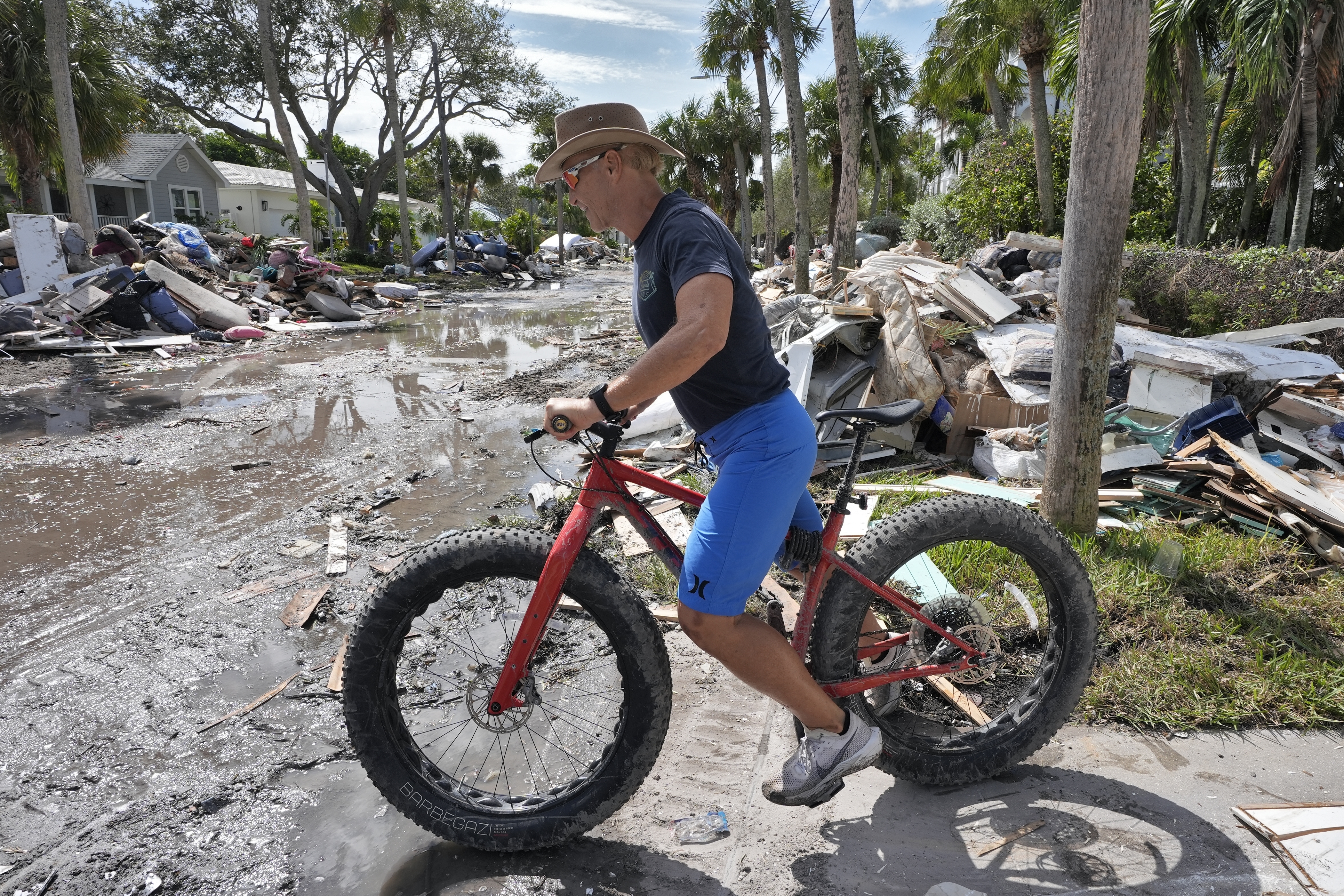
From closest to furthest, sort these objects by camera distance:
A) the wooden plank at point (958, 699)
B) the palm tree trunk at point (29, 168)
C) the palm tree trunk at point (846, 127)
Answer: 1. the wooden plank at point (958, 699)
2. the palm tree trunk at point (846, 127)
3. the palm tree trunk at point (29, 168)

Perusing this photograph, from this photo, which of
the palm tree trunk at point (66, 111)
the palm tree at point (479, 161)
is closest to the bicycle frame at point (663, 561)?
the palm tree trunk at point (66, 111)

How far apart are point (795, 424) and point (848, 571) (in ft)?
1.78

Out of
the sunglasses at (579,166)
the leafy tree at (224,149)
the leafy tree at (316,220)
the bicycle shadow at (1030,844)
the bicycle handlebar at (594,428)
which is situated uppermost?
the leafy tree at (224,149)

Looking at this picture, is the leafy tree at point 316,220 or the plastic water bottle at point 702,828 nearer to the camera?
the plastic water bottle at point 702,828

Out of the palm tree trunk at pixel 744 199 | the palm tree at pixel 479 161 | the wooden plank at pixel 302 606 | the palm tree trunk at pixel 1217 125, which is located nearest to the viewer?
the wooden plank at pixel 302 606

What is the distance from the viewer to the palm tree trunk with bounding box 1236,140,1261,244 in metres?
20.8

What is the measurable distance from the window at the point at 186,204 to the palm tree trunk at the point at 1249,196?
142 ft

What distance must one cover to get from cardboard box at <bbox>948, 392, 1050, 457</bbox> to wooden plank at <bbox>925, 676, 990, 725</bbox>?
367 cm

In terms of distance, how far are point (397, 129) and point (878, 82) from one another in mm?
22860

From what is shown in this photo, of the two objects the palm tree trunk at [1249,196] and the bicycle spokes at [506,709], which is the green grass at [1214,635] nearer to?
the bicycle spokes at [506,709]

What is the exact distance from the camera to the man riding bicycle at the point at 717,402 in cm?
216

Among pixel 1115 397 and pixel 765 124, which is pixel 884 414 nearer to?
pixel 1115 397

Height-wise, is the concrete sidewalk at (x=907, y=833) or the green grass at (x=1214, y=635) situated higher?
the green grass at (x=1214, y=635)

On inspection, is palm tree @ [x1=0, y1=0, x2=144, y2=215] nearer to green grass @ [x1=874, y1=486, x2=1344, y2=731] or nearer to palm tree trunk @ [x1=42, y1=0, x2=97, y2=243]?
palm tree trunk @ [x1=42, y1=0, x2=97, y2=243]
